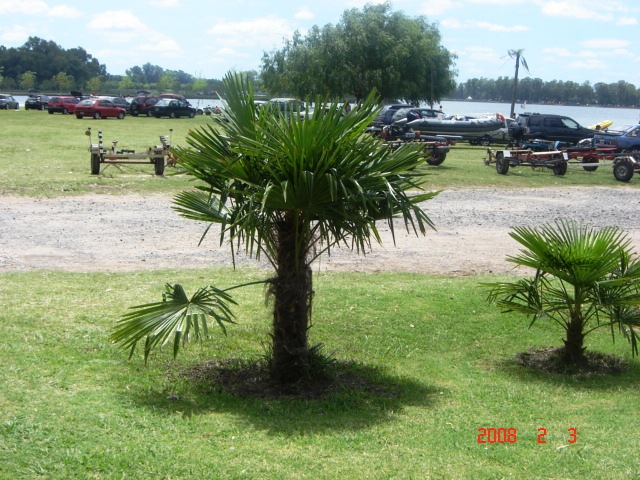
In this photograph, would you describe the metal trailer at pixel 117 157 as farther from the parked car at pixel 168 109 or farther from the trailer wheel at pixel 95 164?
the parked car at pixel 168 109

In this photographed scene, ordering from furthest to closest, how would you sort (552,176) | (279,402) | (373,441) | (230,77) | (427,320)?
(552,176) < (427,320) < (230,77) < (279,402) < (373,441)

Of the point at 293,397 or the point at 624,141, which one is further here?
the point at 624,141

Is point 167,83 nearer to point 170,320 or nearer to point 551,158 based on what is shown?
point 551,158

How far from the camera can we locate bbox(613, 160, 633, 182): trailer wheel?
26750 millimetres

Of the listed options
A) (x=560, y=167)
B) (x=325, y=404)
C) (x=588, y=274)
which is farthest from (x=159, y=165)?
(x=325, y=404)

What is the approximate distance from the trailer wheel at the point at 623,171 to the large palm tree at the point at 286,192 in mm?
21725

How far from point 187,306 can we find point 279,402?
0.96 m

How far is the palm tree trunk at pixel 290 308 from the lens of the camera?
6617 mm

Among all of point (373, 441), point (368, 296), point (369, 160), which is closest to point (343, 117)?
point (369, 160)

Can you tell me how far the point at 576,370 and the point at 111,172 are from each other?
670 inches

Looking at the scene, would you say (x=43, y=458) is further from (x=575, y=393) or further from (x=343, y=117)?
(x=575, y=393)

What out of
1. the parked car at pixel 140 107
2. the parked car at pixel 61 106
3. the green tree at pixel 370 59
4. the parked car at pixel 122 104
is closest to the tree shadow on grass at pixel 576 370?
the green tree at pixel 370 59

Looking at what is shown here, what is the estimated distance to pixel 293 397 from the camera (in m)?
6.48

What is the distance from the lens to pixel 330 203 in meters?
6.37
